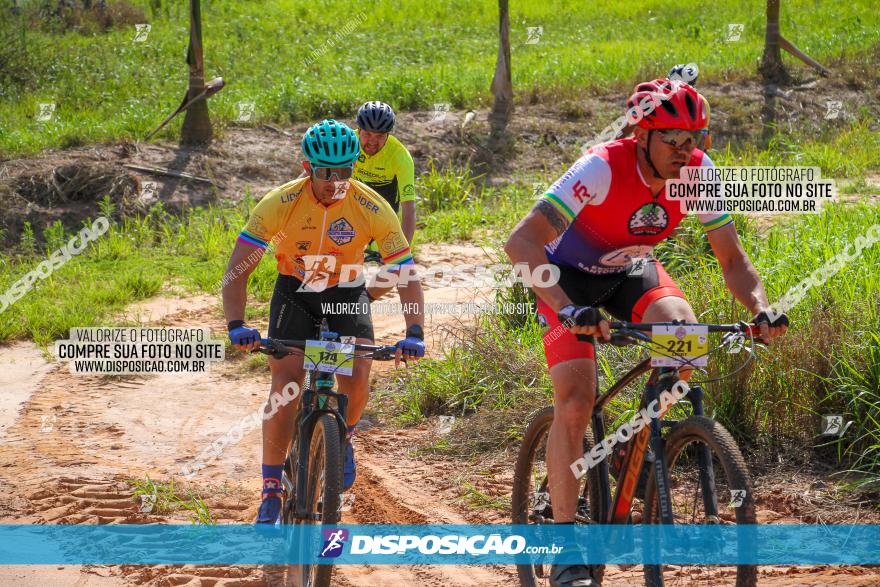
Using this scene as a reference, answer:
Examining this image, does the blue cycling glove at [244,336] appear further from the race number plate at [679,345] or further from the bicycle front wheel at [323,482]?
the race number plate at [679,345]

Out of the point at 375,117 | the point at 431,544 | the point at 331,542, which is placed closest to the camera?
the point at 331,542

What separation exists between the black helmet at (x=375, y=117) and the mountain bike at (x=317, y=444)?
312 centimetres

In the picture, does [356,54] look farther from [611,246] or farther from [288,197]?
[611,246]

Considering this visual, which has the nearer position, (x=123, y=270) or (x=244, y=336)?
(x=244, y=336)

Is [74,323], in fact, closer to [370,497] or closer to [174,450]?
[174,450]

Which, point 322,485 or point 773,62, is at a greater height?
point 773,62

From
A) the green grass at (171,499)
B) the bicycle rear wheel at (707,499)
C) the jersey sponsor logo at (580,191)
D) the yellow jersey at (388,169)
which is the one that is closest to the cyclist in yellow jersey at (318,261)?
the green grass at (171,499)

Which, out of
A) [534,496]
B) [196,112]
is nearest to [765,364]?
[534,496]

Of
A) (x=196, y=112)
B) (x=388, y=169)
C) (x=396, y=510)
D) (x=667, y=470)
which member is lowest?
(x=396, y=510)

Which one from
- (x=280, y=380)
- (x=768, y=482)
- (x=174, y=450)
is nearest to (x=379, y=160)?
(x=174, y=450)

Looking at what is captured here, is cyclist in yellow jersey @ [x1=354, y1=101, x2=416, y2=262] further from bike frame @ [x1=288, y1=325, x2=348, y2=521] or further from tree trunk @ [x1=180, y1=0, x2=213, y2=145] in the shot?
tree trunk @ [x1=180, y1=0, x2=213, y2=145]

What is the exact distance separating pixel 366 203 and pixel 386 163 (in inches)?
111

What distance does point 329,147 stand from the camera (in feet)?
16.0

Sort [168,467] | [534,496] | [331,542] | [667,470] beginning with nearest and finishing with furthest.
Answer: [667,470] → [331,542] → [534,496] → [168,467]
